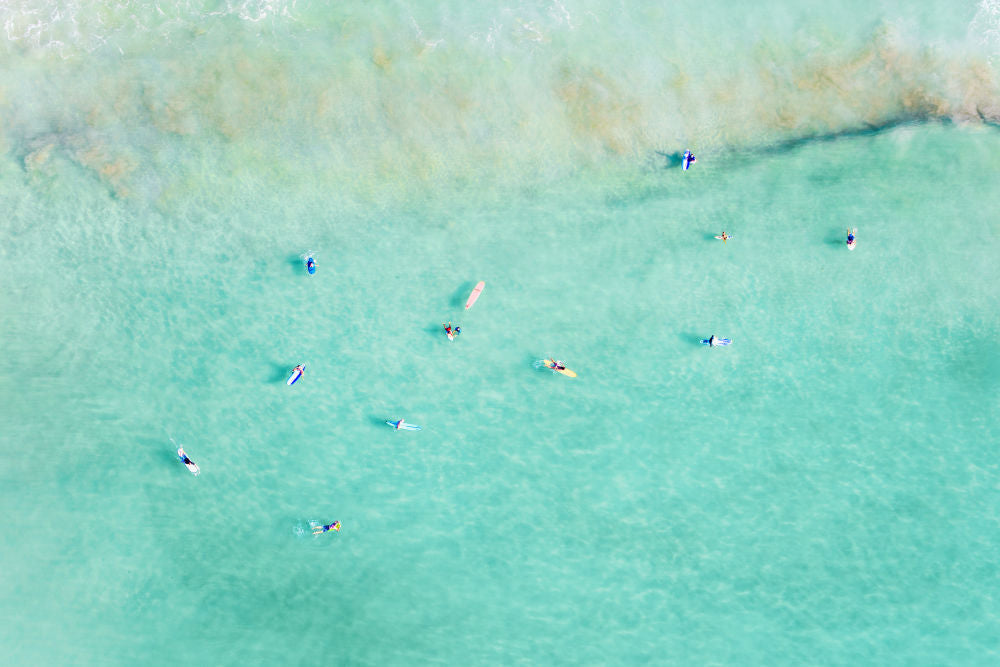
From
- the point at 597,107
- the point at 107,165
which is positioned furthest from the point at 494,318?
the point at 107,165

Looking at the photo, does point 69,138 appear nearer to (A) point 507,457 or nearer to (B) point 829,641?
(A) point 507,457

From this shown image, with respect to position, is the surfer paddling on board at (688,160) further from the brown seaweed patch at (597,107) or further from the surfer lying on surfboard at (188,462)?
the surfer lying on surfboard at (188,462)

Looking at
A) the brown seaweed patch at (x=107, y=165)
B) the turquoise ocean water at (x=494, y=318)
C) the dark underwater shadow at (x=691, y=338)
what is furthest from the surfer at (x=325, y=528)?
the dark underwater shadow at (x=691, y=338)

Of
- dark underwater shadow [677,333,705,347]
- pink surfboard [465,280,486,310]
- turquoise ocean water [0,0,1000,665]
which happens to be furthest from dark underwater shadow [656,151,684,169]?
pink surfboard [465,280,486,310]

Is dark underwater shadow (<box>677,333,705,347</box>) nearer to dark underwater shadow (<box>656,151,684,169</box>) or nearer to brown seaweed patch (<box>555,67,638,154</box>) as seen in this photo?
dark underwater shadow (<box>656,151,684,169</box>)

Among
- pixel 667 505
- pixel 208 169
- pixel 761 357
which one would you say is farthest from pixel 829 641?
pixel 208 169

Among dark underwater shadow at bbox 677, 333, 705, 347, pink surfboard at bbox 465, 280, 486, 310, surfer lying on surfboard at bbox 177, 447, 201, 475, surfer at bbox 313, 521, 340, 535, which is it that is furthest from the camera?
dark underwater shadow at bbox 677, 333, 705, 347

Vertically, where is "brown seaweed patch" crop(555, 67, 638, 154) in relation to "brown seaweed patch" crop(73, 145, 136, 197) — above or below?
above

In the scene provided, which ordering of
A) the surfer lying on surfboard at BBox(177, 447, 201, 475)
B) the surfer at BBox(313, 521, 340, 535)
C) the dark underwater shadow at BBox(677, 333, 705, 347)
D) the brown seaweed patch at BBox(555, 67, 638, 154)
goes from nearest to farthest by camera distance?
the surfer at BBox(313, 521, 340, 535)
the surfer lying on surfboard at BBox(177, 447, 201, 475)
the dark underwater shadow at BBox(677, 333, 705, 347)
the brown seaweed patch at BBox(555, 67, 638, 154)
